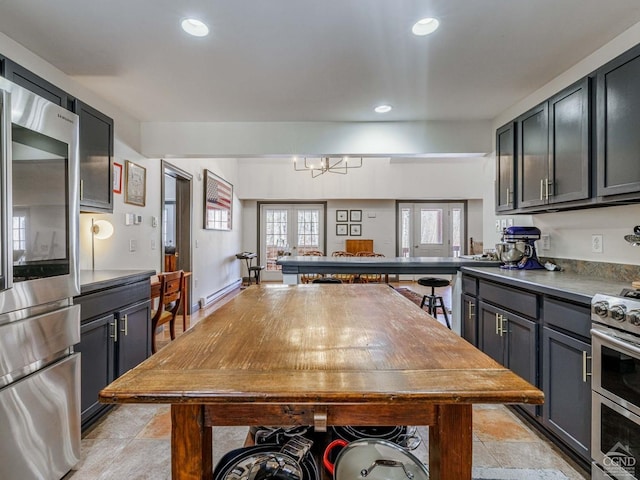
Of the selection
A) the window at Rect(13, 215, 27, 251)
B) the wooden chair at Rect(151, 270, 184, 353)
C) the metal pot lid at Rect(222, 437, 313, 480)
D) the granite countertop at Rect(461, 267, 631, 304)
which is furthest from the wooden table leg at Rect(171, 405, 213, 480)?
the wooden chair at Rect(151, 270, 184, 353)

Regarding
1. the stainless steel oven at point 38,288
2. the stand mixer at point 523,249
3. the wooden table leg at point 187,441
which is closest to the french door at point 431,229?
the stand mixer at point 523,249

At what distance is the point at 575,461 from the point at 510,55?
2.43m

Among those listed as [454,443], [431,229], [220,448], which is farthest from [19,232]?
[431,229]

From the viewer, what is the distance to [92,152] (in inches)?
92.5

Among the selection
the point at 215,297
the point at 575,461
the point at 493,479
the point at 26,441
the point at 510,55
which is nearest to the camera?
the point at 26,441

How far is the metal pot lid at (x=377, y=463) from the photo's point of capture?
0.93m

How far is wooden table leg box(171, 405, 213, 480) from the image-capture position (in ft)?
2.57

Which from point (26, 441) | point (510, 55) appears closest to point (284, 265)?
point (26, 441)

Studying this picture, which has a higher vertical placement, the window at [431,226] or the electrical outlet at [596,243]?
the window at [431,226]

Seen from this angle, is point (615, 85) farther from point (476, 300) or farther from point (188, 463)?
point (188, 463)

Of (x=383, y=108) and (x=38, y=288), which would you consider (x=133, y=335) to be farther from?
(x=383, y=108)

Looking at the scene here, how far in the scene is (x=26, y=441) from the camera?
139cm

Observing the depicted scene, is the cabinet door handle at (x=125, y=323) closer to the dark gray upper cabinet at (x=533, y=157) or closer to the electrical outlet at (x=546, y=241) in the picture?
the dark gray upper cabinet at (x=533, y=157)

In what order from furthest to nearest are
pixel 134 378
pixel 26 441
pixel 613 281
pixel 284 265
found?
pixel 284 265 → pixel 613 281 → pixel 26 441 → pixel 134 378
